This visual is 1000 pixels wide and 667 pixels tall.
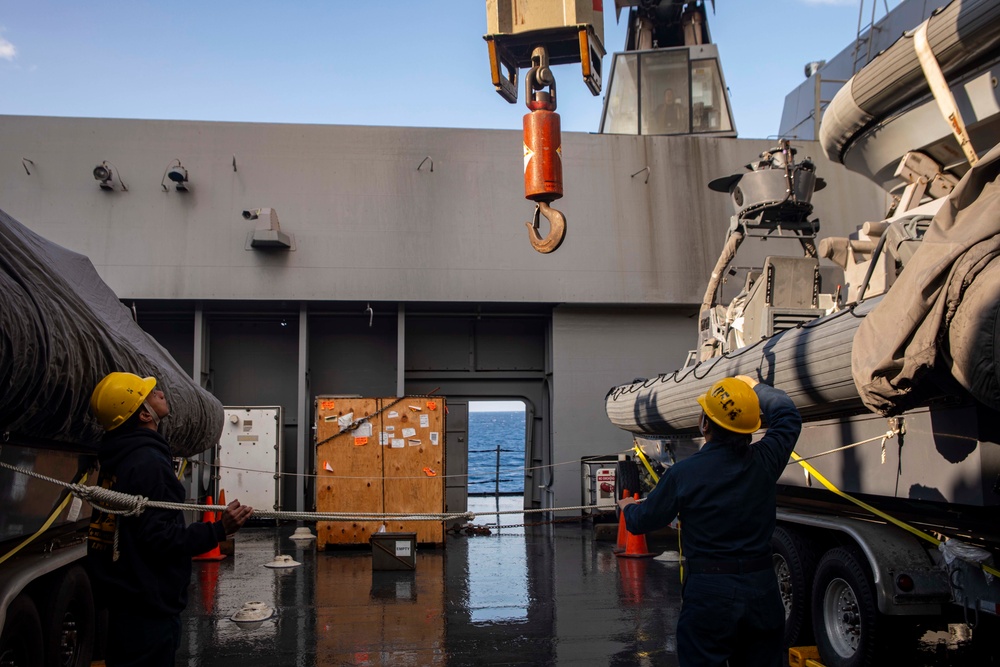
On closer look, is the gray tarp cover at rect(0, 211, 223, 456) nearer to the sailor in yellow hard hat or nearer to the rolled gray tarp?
the sailor in yellow hard hat

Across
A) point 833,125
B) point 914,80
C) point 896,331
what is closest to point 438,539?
point 833,125

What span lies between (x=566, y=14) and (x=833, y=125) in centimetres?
368

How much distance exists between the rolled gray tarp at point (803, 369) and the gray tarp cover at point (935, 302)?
718 millimetres

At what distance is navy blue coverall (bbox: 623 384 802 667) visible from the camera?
12.5ft

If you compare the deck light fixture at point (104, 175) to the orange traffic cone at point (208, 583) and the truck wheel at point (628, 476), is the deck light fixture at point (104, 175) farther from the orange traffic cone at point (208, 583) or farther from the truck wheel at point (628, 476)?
the truck wheel at point (628, 476)

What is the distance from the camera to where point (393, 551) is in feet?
34.6

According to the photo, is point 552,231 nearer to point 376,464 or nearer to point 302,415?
point 376,464

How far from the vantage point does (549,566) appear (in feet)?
35.9

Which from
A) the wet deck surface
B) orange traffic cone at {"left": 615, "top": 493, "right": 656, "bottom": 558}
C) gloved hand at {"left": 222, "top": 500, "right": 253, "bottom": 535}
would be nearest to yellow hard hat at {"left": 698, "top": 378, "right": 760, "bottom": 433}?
gloved hand at {"left": 222, "top": 500, "right": 253, "bottom": 535}

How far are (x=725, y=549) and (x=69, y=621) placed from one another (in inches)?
146

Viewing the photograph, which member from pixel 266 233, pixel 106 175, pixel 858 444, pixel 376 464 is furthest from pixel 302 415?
pixel 858 444

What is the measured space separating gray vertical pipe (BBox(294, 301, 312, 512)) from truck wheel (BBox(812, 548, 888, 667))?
10.8 metres

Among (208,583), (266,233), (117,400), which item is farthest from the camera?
(266,233)

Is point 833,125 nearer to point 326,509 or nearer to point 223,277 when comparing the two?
point 326,509
